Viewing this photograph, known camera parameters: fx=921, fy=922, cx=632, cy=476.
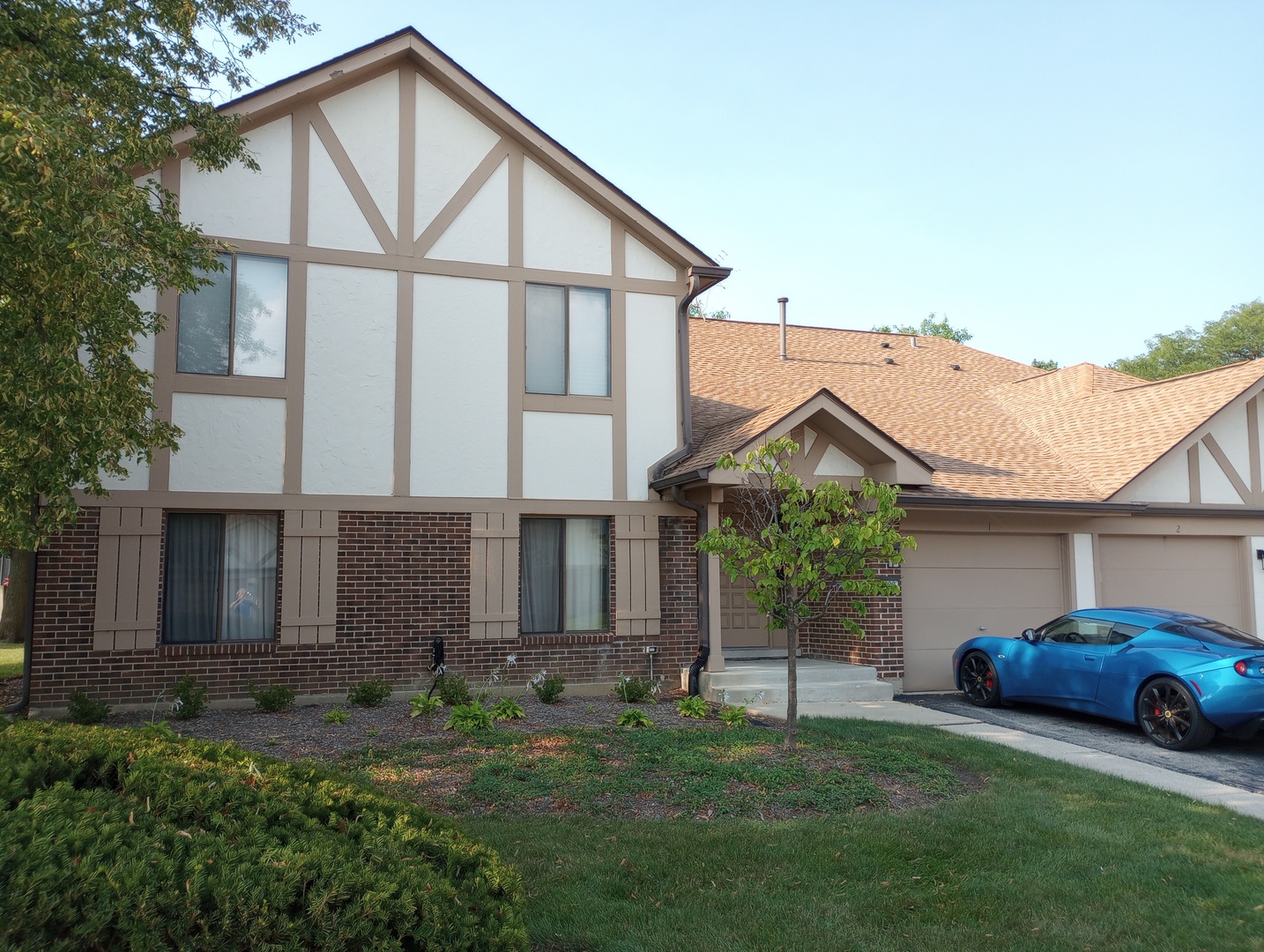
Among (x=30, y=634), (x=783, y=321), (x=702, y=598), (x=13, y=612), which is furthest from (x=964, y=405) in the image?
(x=13, y=612)

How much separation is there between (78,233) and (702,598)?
316 inches

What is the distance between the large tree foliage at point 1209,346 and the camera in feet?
121

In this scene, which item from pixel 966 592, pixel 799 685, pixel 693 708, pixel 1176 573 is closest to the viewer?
pixel 693 708

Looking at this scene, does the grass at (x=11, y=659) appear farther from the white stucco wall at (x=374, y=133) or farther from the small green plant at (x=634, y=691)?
the small green plant at (x=634, y=691)

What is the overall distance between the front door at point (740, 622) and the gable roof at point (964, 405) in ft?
8.94

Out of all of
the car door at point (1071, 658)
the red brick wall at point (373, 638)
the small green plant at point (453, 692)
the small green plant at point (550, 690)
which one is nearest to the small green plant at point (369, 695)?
the red brick wall at point (373, 638)

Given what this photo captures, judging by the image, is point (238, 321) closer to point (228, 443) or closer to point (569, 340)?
point (228, 443)

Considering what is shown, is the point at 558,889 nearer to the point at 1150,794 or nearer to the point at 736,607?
the point at 1150,794

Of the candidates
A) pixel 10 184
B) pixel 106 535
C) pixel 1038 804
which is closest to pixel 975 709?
pixel 1038 804

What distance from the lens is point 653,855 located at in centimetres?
Result: 557

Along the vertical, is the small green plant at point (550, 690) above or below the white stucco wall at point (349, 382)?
below

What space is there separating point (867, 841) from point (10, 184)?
7083 millimetres

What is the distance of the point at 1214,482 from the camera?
14.6 metres

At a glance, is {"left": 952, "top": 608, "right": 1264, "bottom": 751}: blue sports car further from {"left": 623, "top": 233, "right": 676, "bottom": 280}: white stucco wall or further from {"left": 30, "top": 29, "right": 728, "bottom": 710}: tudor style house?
{"left": 623, "top": 233, "right": 676, "bottom": 280}: white stucco wall
